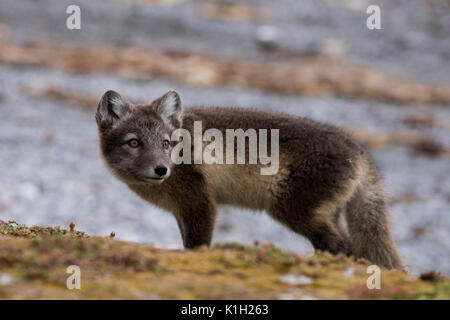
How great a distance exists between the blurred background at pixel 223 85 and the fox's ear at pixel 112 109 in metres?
3.43

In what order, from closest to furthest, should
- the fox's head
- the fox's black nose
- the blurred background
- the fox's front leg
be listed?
the fox's black nose → the fox's head → the fox's front leg → the blurred background

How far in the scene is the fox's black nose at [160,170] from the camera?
582 centimetres

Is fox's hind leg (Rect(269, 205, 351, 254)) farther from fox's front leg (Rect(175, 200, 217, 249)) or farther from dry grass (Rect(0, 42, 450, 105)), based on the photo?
dry grass (Rect(0, 42, 450, 105))

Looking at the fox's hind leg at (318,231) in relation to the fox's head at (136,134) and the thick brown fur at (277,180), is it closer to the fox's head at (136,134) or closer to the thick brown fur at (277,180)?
the thick brown fur at (277,180)

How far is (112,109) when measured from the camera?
6520mm

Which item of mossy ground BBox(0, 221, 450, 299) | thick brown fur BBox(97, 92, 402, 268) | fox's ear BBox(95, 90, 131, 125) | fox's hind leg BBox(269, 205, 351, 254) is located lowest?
mossy ground BBox(0, 221, 450, 299)

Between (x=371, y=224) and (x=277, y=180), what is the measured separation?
4.13 feet

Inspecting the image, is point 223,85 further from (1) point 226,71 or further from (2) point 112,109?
(2) point 112,109

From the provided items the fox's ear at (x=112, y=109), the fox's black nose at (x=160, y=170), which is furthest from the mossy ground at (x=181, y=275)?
the fox's ear at (x=112, y=109)

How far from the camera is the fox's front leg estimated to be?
630cm

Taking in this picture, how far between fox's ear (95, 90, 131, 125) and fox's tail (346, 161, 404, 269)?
2933mm

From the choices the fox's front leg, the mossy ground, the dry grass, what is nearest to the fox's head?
the fox's front leg

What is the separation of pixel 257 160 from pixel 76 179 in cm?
822
